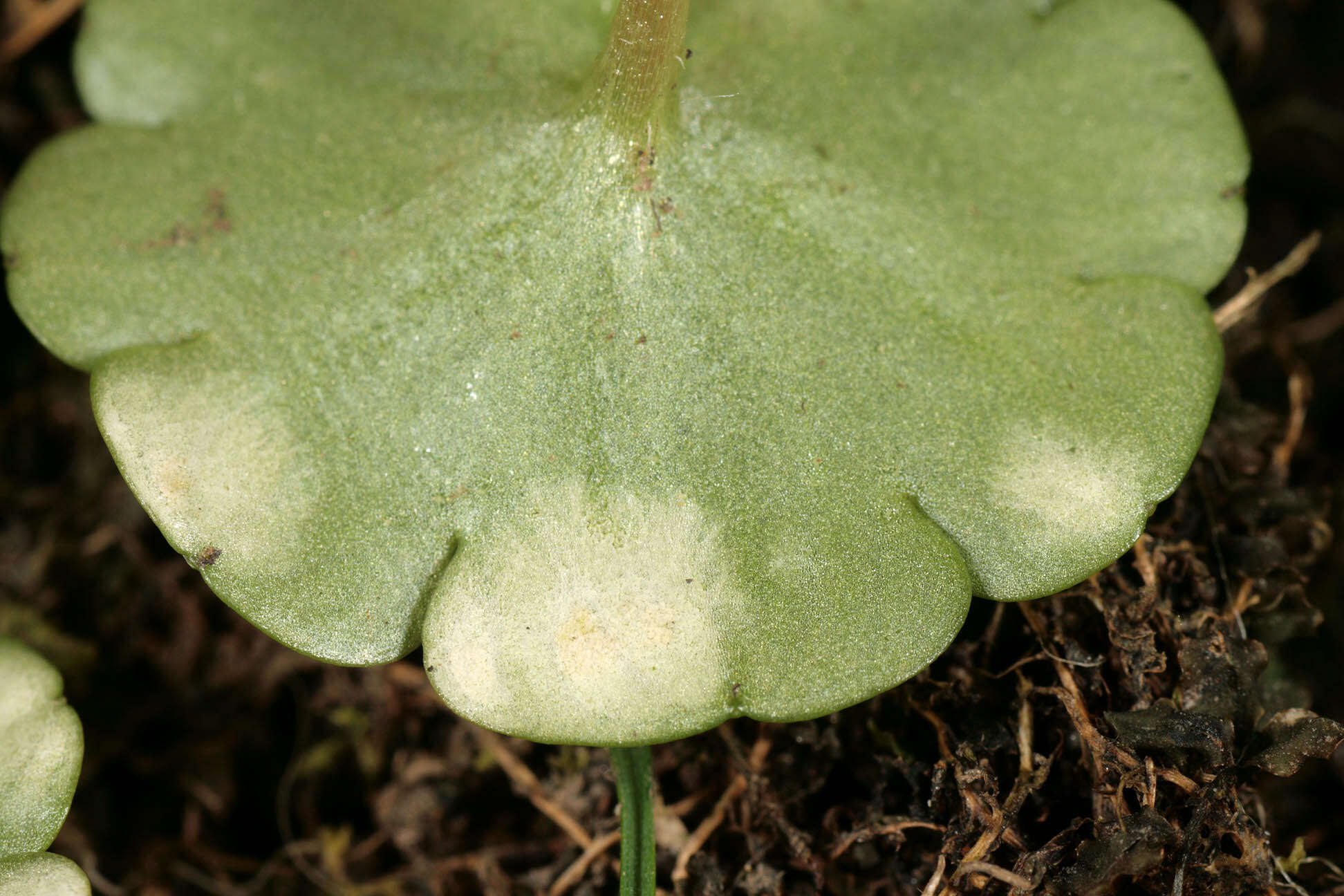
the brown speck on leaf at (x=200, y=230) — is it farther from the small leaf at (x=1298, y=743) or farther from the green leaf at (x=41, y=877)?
the small leaf at (x=1298, y=743)

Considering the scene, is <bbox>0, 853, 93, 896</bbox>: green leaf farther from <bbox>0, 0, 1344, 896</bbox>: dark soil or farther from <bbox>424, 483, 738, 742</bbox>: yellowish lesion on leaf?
<bbox>424, 483, 738, 742</bbox>: yellowish lesion on leaf

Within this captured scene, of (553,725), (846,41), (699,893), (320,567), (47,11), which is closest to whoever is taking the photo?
(553,725)

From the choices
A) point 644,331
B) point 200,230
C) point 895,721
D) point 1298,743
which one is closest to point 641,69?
point 644,331

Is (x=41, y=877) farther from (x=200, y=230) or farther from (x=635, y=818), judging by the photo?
(x=200, y=230)

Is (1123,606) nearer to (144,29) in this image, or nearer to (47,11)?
(144,29)

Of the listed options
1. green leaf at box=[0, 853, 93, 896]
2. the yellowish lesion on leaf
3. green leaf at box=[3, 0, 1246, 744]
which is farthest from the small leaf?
green leaf at box=[0, 853, 93, 896]

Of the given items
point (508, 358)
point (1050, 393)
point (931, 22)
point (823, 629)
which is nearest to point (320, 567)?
point (508, 358)

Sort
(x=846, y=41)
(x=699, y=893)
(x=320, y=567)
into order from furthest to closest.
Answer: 1. (x=846, y=41)
2. (x=699, y=893)
3. (x=320, y=567)
